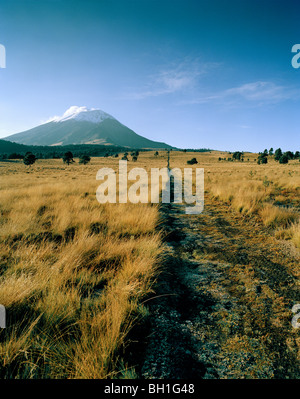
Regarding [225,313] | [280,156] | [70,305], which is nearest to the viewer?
[70,305]

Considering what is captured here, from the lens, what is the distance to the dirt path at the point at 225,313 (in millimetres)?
1522

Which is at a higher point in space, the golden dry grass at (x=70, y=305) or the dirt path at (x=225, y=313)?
the golden dry grass at (x=70, y=305)

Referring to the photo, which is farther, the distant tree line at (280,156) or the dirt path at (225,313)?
the distant tree line at (280,156)

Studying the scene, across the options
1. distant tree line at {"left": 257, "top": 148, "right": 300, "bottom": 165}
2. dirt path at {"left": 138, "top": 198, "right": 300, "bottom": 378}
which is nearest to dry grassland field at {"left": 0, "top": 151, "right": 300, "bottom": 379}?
dirt path at {"left": 138, "top": 198, "right": 300, "bottom": 378}

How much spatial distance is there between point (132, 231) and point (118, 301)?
100 inches

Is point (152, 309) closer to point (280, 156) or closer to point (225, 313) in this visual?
point (225, 313)

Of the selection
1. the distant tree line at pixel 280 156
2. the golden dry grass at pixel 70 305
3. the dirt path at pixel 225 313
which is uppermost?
the distant tree line at pixel 280 156

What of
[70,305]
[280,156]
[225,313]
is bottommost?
[225,313]

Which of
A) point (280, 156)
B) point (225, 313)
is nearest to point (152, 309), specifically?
point (225, 313)

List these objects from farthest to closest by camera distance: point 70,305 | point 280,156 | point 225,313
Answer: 1. point 280,156
2. point 225,313
3. point 70,305

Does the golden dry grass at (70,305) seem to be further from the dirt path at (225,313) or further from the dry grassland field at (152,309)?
the dirt path at (225,313)

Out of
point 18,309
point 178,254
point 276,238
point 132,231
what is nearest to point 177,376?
point 18,309

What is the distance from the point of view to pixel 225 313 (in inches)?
83.2

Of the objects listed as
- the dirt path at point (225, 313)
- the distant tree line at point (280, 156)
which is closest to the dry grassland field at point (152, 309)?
the dirt path at point (225, 313)
